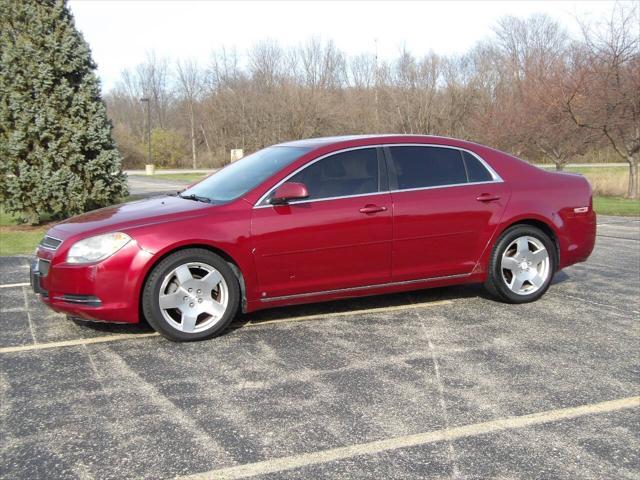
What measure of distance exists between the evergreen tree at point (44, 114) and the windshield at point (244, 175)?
8.65 metres

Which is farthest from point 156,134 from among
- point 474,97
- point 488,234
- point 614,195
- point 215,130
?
point 488,234

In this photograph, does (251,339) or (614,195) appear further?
(614,195)

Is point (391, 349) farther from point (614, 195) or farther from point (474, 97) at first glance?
point (474, 97)

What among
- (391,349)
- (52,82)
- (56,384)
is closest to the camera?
(56,384)

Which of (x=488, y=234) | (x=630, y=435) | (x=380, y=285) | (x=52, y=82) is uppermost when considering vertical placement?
(x=52, y=82)

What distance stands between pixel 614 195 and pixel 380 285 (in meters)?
19.7

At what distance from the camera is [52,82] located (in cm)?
1341

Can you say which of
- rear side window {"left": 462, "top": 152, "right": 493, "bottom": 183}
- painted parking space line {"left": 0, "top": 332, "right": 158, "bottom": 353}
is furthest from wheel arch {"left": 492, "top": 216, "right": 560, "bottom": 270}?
painted parking space line {"left": 0, "top": 332, "right": 158, "bottom": 353}

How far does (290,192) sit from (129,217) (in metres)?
1.31

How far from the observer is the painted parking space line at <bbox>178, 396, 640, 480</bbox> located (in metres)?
2.90

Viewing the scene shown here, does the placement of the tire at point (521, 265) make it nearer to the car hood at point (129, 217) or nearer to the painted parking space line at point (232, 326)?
the painted parking space line at point (232, 326)

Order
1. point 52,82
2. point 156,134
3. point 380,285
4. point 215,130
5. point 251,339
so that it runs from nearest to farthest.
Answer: point 251,339
point 380,285
point 52,82
point 215,130
point 156,134

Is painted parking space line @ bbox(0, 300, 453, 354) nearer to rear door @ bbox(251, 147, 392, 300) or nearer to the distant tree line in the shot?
rear door @ bbox(251, 147, 392, 300)

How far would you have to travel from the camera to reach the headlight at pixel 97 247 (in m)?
4.67
